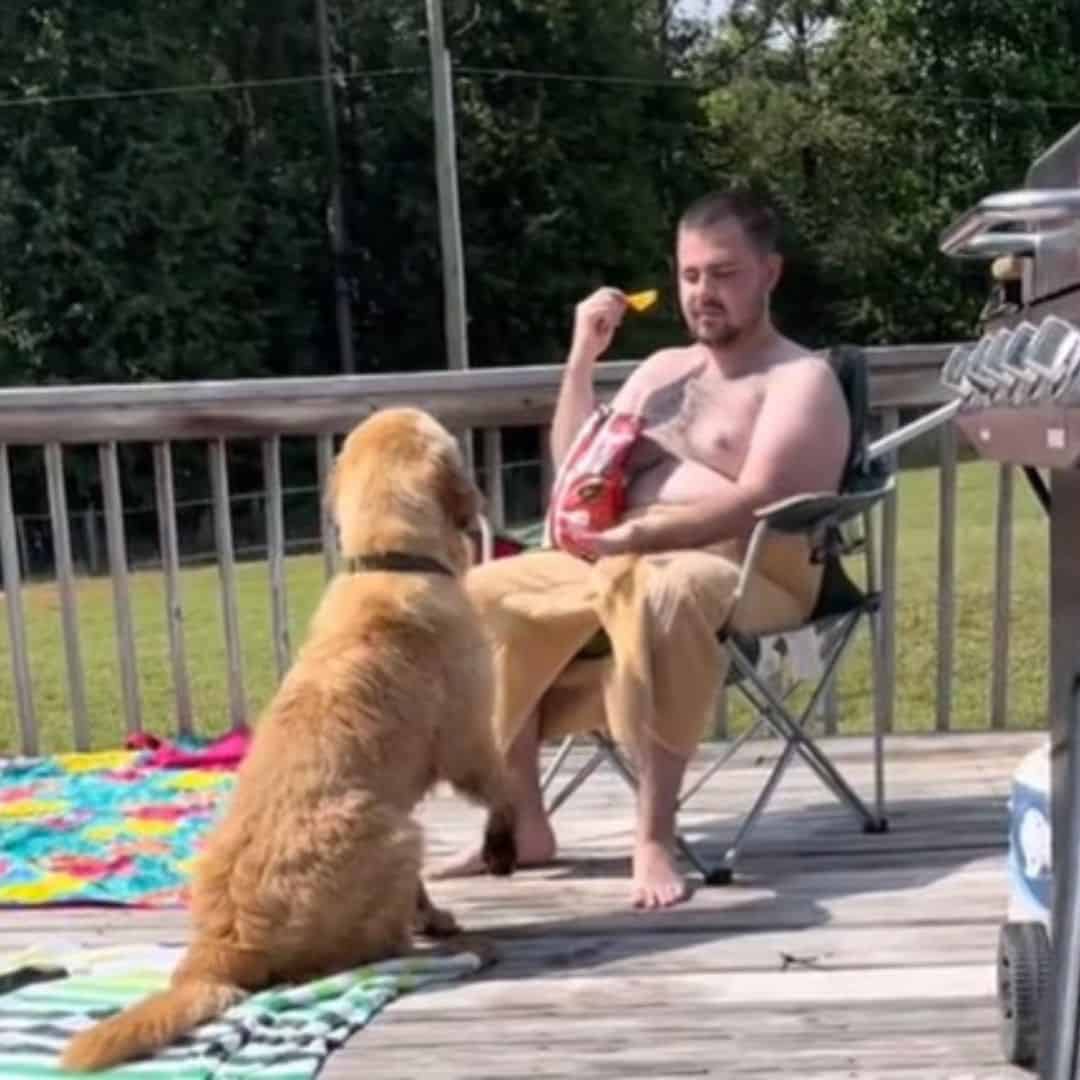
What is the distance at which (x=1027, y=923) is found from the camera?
7.29 feet

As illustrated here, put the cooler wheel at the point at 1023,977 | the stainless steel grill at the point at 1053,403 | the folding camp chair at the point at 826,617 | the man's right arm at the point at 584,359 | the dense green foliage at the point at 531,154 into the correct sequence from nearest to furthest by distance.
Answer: the stainless steel grill at the point at 1053,403, the cooler wheel at the point at 1023,977, the folding camp chair at the point at 826,617, the man's right arm at the point at 584,359, the dense green foliage at the point at 531,154

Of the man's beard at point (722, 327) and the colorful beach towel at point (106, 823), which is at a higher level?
the man's beard at point (722, 327)

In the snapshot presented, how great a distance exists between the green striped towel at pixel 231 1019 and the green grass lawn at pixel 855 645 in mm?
1910

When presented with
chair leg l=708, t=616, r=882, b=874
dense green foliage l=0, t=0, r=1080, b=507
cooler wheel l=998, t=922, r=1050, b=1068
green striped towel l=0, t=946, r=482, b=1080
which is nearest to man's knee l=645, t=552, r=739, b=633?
chair leg l=708, t=616, r=882, b=874

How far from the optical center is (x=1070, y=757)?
1.74 metres

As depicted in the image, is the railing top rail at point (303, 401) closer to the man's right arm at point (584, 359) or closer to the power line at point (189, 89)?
the man's right arm at point (584, 359)

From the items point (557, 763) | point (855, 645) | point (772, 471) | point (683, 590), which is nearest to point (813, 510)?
point (772, 471)

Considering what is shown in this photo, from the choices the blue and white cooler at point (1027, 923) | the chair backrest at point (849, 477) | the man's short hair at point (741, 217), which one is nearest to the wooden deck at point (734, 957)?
the blue and white cooler at point (1027, 923)

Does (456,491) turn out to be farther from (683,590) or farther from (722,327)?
(722,327)

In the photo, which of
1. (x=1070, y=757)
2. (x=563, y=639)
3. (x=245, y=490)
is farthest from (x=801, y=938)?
(x=245, y=490)

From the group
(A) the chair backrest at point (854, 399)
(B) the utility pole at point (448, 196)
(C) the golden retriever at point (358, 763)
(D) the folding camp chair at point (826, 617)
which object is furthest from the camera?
(B) the utility pole at point (448, 196)

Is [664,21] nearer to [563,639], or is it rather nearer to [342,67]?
[342,67]

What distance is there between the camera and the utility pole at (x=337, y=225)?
26.9 meters

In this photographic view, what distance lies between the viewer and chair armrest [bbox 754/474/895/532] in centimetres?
334
